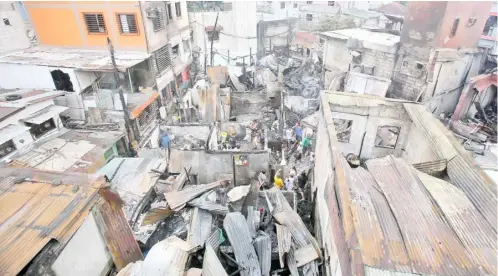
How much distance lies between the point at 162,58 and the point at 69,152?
38.9 feet

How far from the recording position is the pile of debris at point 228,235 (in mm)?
9180

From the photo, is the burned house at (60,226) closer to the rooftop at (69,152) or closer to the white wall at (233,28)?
the rooftop at (69,152)

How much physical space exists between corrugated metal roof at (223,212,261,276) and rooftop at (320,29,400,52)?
1789cm

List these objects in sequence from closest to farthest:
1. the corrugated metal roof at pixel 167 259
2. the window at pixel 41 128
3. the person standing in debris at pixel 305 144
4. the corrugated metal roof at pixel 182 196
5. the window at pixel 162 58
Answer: the corrugated metal roof at pixel 167 259 → the corrugated metal roof at pixel 182 196 → the window at pixel 41 128 → the person standing in debris at pixel 305 144 → the window at pixel 162 58

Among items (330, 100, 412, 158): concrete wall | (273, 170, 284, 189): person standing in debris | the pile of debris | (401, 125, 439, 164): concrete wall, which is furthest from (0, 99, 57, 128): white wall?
(401, 125, 439, 164): concrete wall

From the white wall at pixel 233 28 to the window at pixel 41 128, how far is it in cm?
2050

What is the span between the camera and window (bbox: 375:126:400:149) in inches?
557

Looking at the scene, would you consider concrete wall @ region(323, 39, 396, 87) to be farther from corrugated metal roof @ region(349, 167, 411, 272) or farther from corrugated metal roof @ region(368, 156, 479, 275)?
corrugated metal roof @ region(349, 167, 411, 272)

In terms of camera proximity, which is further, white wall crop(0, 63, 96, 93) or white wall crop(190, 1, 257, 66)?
white wall crop(190, 1, 257, 66)

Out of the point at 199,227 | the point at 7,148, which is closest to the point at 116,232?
the point at 199,227

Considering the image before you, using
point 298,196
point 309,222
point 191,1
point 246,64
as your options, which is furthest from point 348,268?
point 191,1

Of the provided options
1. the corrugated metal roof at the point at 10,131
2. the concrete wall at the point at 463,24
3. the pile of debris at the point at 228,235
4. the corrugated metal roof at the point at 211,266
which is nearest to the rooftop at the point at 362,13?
the concrete wall at the point at 463,24

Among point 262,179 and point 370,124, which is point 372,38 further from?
point 262,179

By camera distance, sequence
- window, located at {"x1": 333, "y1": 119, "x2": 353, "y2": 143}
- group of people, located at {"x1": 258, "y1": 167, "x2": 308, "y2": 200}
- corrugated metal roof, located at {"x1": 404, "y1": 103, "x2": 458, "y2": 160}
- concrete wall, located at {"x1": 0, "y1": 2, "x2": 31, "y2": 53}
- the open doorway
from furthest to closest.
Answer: concrete wall, located at {"x1": 0, "y1": 2, "x2": 31, "y2": 53} < the open doorway < window, located at {"x1": 333, "y1": 119, "x2": 353, "y2": 143} < group of people, located at {"x1": 258, "y1": 167, "x2": 308, "y2": 200} < corrugated metal roof, located at {"x1": 404, "y1": 103, "x2": 458, "y2": 160}
